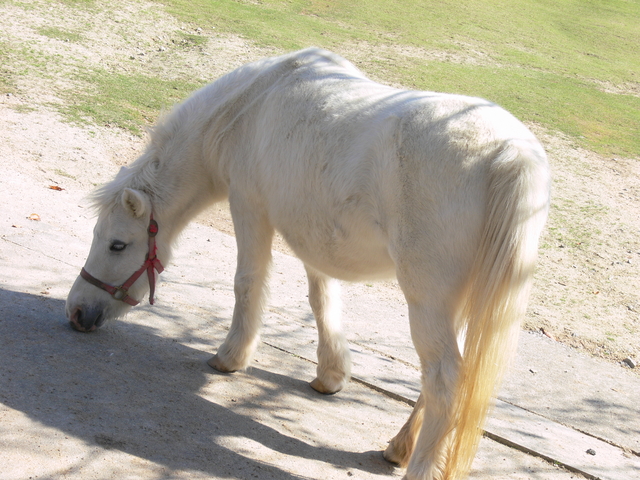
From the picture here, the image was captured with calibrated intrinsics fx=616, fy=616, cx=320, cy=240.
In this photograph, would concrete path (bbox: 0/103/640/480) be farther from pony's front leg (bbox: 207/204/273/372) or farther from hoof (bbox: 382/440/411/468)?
pony's front leg (bbox: 207/204/273/372)

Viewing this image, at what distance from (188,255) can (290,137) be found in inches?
99.1

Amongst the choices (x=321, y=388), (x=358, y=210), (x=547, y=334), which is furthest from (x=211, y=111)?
(x=547, y=334)

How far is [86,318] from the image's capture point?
383 centimetres

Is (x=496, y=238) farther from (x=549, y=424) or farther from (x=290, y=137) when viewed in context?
(x=549, y=424)

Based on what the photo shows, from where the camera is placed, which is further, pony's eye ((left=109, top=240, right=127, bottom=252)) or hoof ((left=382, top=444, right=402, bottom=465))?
pony's eye ((left=109, top=240, right=127, bottom=252))

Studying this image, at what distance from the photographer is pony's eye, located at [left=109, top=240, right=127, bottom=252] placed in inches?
150

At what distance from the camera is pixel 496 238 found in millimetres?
2559

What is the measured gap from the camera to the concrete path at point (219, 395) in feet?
9.62

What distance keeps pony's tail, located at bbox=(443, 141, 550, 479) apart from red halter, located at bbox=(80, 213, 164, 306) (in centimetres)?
205

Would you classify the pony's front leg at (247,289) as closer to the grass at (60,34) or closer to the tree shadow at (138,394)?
the tree shadow at (138,394)

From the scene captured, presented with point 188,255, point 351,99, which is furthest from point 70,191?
point 351,99

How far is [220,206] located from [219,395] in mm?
1426

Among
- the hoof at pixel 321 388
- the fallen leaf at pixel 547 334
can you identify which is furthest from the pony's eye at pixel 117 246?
the fallen leaf at pixel 547 334

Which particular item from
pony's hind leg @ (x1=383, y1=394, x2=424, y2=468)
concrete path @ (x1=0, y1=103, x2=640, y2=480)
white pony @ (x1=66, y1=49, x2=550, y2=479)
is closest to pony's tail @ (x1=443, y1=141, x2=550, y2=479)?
white pony @ (x1=66, y1=49, x2=550, y2=479)
